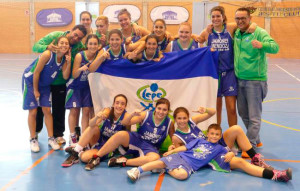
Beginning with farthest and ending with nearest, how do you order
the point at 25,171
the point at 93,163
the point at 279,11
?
the point at 279,11 < the point at 93,163 < the point at 25,171

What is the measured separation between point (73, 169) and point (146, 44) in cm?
184

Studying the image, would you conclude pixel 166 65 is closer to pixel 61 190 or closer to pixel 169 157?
pixel 169 157

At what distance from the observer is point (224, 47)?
4.66 meters

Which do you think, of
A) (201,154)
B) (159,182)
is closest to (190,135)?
(201,154)

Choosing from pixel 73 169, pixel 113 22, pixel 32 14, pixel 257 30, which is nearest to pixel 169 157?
pixel 73 169

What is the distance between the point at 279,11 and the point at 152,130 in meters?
16.4

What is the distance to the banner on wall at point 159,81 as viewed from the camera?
4.69 m

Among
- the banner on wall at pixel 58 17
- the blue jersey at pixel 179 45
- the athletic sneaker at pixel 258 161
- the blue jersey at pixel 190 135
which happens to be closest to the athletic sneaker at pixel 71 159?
the blue jersey at pixel 190 135

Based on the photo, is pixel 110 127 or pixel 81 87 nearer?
pixel 110 127

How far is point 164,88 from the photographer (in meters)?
4.75

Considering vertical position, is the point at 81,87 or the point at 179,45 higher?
the point at 179,45

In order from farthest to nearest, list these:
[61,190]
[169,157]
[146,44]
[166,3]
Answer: [166,3]
[146,44]
[169,157]
[61,190]

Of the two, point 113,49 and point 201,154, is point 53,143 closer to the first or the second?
point 113,49

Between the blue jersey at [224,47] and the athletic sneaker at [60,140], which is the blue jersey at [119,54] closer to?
the blue jersey at [224,47]
